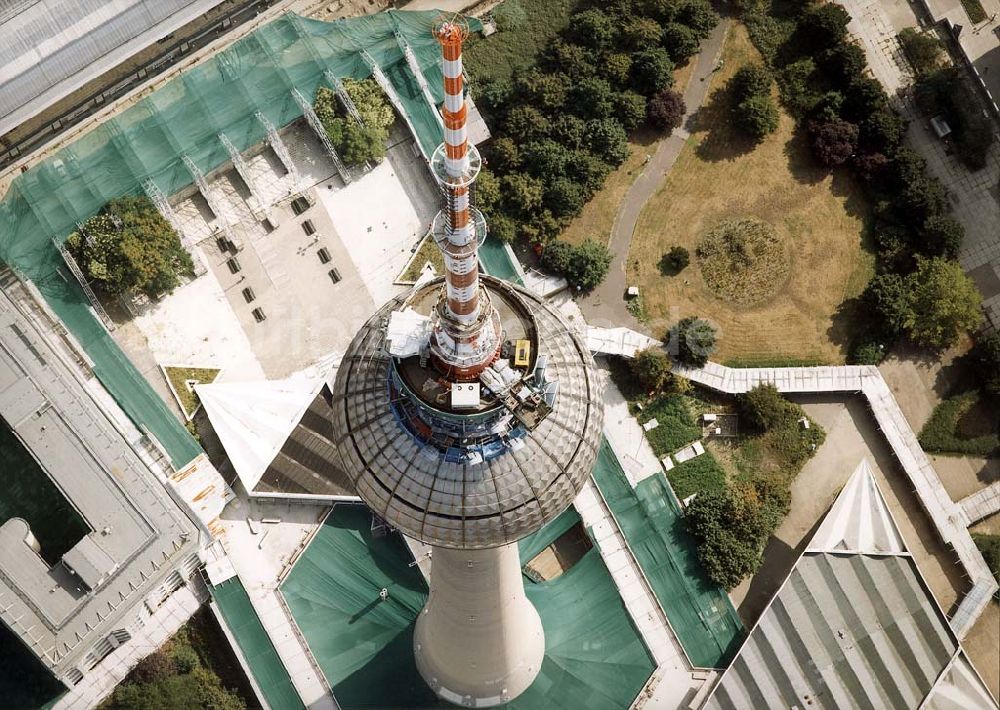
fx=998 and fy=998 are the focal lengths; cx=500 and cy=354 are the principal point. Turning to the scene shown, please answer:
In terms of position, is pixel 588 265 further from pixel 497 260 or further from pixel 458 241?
pixel 458 241

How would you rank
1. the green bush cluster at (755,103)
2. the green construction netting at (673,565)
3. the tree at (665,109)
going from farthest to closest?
the green bush cluster at (755,103), the tree at (665,109), the green construction netting at (673,565)

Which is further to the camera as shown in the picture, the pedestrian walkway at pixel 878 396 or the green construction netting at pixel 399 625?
the pedestrian walkway at pixel 878 396

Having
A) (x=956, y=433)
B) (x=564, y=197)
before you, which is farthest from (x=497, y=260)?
(x=956, y=433)

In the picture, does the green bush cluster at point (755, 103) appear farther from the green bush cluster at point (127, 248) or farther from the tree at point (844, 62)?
the green bush cluster at point (127, 248)

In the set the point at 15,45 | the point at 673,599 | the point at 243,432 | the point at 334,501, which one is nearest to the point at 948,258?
the point at 673,599

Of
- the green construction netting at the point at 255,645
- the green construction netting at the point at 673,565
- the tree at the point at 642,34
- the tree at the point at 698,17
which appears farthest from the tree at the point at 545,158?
the green construction netting at the point at 255,645

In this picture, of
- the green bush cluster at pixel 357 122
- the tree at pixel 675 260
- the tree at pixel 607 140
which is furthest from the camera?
the tree at pixel 607 140
